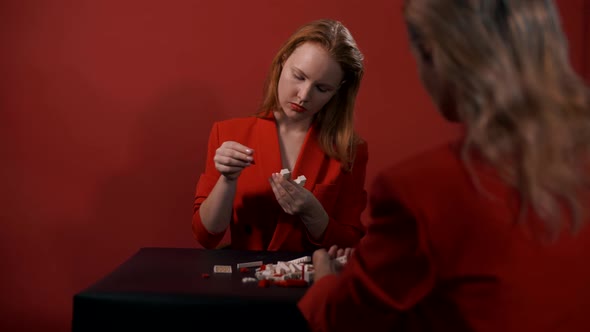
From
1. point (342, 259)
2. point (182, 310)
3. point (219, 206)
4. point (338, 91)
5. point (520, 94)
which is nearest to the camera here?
point (520, 94)

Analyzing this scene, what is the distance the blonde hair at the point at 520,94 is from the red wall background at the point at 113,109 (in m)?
1.81

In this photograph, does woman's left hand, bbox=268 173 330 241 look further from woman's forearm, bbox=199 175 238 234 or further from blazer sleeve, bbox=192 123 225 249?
blazer sleeve, bbox=192 123 225 249

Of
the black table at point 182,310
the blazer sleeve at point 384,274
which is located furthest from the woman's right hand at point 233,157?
the blazer sleeve at point 384,274

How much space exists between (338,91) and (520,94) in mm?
1265

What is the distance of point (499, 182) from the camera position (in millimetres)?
987

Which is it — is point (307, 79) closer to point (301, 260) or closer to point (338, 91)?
point (338, 91)

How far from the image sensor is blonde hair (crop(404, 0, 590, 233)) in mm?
969

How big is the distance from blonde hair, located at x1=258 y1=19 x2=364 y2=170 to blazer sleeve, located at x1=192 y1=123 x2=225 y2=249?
20cm

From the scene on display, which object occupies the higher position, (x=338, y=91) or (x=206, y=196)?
(x=338, y=91)

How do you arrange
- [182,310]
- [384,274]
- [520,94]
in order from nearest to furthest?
[520,94] < [384,274] < [182,310]

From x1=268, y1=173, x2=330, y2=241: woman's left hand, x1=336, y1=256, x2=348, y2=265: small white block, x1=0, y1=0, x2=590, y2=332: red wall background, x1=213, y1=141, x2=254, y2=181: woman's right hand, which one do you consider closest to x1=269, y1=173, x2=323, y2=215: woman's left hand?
x1=268, y1=173, x2=330, y2=241: woman's left hand

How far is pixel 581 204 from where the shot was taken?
3.30 feet

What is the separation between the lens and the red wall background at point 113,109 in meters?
2.69

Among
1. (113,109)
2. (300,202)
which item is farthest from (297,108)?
(113,109)
